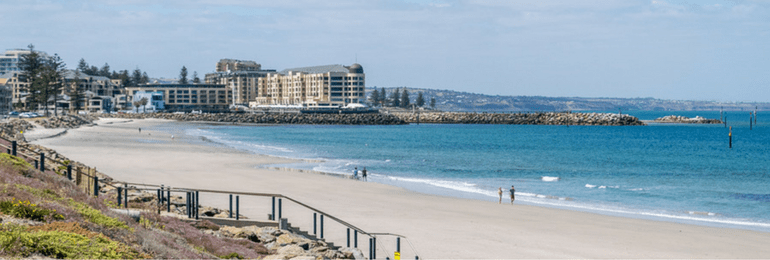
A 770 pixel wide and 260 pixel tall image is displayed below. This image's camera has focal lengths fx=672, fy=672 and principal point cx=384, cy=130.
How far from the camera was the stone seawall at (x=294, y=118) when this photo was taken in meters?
158

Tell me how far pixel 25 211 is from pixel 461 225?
15634 millimetres

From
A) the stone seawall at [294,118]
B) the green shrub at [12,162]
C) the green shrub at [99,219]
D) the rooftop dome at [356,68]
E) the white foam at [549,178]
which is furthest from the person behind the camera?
the rooftop dome at [356,68]

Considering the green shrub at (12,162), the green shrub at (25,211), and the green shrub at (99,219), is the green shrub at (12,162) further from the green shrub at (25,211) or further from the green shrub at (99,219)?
the green shrub at (25,211)

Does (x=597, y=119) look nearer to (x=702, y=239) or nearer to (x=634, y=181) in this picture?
(x=634, y=181)

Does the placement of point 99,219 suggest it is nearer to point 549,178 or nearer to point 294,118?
point 549,178

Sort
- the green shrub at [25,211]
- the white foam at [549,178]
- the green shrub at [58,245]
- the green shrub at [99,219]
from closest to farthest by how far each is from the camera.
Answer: the green shrub at [58,245]
the green shrub at [25,211]
the green shrub at [99,219]
the white foam at [549,178]

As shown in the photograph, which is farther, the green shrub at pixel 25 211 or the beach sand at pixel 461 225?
the beach sand at pixel 461 225

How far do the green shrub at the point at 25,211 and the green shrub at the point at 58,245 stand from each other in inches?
35.0

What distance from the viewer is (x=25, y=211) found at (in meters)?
11.2

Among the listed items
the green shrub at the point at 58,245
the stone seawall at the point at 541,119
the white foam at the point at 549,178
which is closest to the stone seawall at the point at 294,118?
the stone seawall at the point at 541,119

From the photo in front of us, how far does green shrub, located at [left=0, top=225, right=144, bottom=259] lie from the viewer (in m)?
9.20

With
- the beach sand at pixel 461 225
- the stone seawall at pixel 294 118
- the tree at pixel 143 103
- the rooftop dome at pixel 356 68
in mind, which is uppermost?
the rooftop dome at pixel 356 68

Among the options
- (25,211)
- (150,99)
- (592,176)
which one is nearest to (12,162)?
(25,211)

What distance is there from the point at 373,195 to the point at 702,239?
1534 cm
